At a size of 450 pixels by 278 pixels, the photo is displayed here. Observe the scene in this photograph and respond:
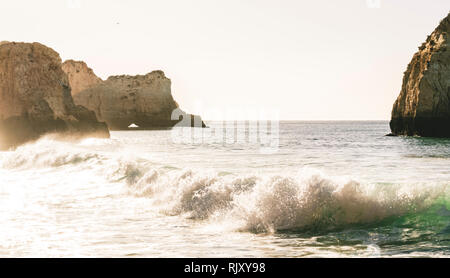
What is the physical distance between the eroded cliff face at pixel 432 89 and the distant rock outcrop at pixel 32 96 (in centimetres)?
3283

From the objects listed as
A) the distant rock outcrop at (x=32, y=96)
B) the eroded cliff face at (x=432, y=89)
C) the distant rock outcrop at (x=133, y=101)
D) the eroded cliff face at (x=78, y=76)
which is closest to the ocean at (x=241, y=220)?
the distant rock outcrop at (x=32, y=96)

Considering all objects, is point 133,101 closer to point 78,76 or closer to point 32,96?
point 78,76

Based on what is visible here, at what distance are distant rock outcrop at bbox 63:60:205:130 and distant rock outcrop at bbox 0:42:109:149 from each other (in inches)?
2429

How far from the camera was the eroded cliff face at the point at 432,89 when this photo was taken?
1750 inches

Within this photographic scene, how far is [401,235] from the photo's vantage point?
7.35 m

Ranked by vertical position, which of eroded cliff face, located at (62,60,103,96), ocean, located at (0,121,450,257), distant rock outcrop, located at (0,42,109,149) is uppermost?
eroded cliff face, located at (62,60,103,96)

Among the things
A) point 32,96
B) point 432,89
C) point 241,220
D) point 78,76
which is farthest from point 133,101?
point 241,220

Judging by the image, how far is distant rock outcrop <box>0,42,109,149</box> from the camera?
41281 mm

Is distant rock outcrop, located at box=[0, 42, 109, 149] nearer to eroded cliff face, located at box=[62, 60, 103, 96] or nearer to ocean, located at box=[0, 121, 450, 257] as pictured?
ocean, located at box=[0, 121, 450, 257]

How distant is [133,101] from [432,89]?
7674 cm

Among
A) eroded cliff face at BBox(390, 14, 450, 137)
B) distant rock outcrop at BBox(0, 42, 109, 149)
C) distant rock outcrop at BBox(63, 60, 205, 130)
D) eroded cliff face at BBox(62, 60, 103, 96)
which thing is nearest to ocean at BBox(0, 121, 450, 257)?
distant rock outcrop at BBox(0, 42, 109, 149)

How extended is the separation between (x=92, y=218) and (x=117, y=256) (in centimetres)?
326

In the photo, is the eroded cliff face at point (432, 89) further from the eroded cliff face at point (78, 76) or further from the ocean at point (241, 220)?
the eroded cliff face at point (78, 76)
